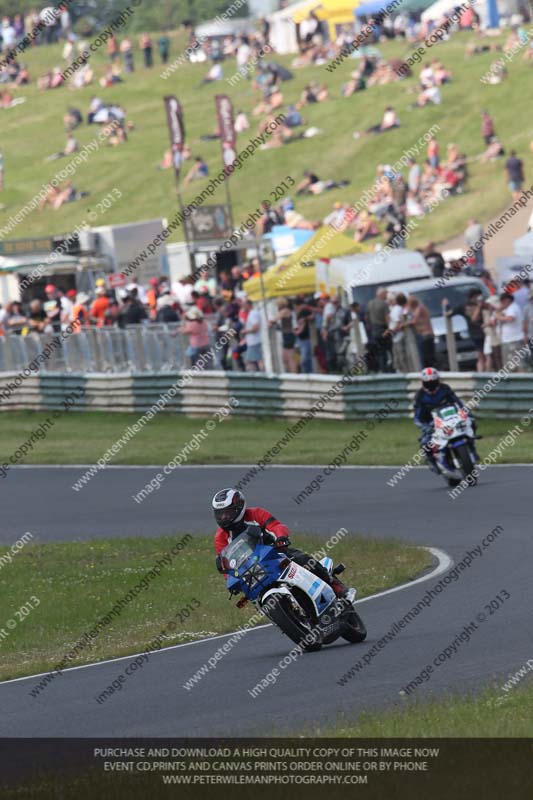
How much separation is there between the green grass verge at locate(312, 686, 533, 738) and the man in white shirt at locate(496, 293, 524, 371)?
49.9 ft

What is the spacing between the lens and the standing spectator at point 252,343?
28359 mm

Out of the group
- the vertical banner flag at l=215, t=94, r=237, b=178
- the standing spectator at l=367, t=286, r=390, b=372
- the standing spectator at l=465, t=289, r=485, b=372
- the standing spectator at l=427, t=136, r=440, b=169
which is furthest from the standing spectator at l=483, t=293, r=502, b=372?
the standing spectator at l=427, t=136, r=440, b=169

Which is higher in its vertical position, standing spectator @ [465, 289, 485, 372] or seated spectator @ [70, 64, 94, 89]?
seated spectator @ [70, 64, 94, 89]

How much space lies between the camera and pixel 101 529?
1948 centimetres

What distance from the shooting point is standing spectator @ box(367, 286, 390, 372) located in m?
26.6

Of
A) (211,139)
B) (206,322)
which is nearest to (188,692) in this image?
(206,322)

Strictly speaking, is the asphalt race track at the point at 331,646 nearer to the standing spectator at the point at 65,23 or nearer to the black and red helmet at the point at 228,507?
the black and red helmet at the point at 228,507

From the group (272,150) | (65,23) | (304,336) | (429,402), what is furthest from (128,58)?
(429,402)

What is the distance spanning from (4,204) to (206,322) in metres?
41.3

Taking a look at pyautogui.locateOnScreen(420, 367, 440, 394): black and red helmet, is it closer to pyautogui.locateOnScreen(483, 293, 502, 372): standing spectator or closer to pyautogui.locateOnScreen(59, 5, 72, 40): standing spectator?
pyautogui.locateOnScreen(483, 293, 502, 372): standing spectator

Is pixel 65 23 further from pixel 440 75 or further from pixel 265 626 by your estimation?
pixel 265 626

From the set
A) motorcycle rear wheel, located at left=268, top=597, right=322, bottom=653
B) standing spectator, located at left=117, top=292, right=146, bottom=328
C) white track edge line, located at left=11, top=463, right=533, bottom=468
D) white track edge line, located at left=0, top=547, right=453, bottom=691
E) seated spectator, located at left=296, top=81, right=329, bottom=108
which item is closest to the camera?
motorcycle rear wheel, located at left=268, top=597, right=322, bottom=653

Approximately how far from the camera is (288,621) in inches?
433

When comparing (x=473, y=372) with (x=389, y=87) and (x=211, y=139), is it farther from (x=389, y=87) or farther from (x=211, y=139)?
(x=211, y=139)
